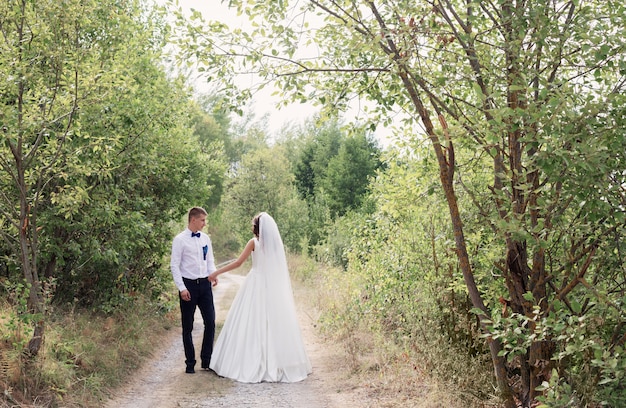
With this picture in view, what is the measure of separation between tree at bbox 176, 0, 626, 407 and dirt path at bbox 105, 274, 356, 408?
2.60 meters

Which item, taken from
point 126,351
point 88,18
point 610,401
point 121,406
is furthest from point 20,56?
point 610,401

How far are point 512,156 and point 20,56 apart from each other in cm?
483

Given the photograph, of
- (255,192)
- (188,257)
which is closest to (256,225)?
(188,257)

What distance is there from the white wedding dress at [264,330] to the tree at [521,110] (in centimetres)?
349

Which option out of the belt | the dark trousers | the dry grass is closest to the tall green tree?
the belt

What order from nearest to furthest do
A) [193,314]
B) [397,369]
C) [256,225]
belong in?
[397,369], [193,314], [256,225]

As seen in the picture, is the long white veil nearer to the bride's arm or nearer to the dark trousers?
the bride's arm

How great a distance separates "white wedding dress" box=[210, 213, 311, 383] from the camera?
9.09m

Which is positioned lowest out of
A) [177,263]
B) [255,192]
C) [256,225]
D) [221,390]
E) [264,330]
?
[221,390]

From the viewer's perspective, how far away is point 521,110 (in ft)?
14.2

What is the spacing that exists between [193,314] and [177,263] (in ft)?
2.38

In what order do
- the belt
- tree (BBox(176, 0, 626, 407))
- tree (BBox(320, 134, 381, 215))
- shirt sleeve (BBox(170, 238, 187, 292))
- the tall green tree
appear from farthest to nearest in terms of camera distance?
tree (BBox(320, 134, 381, 215)) < the belt < shirt sleeve (BBox(170, 238, 187, 292)) < the tall green tree < tree (BBox(176, 0, 626, 407))

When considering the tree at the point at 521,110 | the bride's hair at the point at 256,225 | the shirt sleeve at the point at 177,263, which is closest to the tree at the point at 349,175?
the bride's hair at the point at 256,225

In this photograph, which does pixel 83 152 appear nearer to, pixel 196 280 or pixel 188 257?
pixel 188 257
